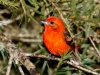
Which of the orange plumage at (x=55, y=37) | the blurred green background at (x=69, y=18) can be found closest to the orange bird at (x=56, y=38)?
the orange plumage at (x=55, y=37)

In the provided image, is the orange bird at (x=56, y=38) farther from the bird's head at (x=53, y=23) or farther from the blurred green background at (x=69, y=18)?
the blurred green background at (x=69, y=18)

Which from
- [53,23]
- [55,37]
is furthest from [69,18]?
[55,37]

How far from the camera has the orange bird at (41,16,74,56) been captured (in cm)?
502

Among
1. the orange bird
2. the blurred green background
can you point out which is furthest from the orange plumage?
the blurred green background

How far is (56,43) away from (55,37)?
0.12m

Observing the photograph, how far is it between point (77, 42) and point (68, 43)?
15.3 inches

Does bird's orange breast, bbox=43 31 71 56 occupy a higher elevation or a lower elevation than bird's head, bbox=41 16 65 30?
lower

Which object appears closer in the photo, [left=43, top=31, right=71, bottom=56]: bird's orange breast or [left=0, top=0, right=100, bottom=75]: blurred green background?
[left=0, top=0, right=100, bottom=75]: blurred green background

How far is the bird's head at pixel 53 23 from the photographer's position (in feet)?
16.8

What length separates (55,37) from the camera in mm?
5094

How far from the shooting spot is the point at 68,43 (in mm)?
5078

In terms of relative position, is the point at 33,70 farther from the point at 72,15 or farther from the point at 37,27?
the point at 37,27

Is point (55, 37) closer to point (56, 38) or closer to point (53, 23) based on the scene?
point (56, 38)

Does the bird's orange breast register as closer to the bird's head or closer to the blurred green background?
the bird's head
